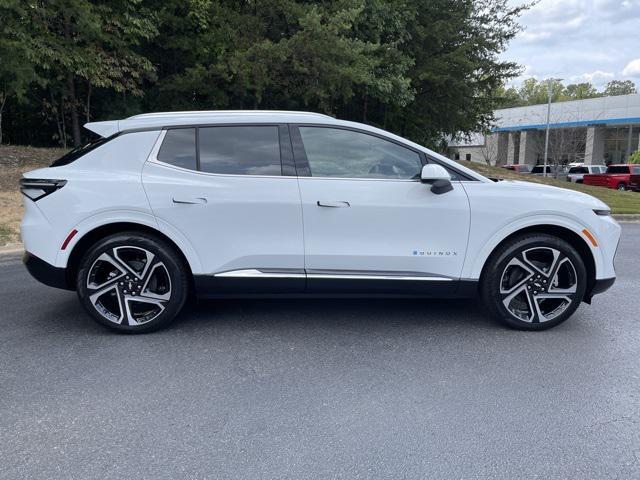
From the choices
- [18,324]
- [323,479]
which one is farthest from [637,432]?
[18,324]

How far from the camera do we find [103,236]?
423 cm

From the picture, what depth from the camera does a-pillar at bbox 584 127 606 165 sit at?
43.6m

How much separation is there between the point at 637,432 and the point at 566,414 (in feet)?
1.18

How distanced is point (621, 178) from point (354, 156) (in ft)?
95.1

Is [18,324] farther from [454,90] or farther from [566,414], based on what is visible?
[454,90]

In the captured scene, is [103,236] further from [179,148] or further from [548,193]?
[548,193]

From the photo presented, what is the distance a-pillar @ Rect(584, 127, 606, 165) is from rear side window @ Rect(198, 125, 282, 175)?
45550 mm

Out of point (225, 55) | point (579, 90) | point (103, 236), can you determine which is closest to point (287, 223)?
point (103, 236)

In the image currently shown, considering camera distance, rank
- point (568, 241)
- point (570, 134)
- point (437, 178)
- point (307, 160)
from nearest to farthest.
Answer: point (437, 178) → point (307, 160) → point (568, 241) → point (570, 134)

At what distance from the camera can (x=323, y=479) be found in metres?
2.41

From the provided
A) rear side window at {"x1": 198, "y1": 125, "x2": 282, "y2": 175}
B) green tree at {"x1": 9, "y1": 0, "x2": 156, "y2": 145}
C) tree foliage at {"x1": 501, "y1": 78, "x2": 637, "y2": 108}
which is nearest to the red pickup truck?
green tree at {"x1": 9, "y1": 0, "x2": 156, "y2": 145}

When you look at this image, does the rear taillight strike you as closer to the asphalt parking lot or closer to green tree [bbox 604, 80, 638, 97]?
the asphalt parking lot

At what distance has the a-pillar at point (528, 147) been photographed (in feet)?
160

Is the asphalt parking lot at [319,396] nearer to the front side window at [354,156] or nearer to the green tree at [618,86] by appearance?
the front side window at [354,156]
